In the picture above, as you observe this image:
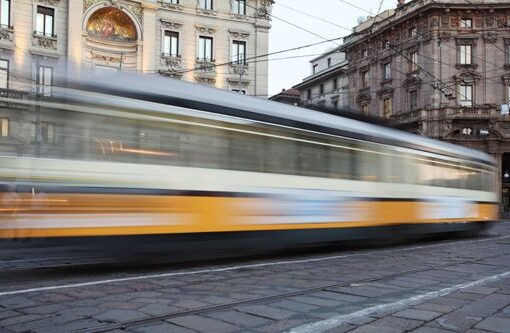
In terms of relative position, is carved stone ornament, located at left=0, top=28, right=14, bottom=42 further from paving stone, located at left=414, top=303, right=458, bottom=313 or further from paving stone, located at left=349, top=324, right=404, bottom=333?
paving stone, located at left=349, top=324, right=404, bottom=333

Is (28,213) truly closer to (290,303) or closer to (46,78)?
(46,78)

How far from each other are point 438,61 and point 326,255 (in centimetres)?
3492

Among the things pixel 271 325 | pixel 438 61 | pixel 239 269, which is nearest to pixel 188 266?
pixel 239 269

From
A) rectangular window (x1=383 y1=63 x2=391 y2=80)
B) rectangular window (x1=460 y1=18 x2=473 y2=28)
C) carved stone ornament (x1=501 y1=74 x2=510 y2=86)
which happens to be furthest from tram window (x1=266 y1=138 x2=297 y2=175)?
rectangular window (x1=383 y1=63 x2=391 y2=80)

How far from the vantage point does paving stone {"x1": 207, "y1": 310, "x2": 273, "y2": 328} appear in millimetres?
5381

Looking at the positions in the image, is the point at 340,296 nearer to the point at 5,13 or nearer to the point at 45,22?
the point at 5,13

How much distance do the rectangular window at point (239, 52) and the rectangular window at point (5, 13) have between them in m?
12.0

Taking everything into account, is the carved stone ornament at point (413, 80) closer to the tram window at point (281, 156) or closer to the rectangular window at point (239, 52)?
the rectangular window at point (239, 52)

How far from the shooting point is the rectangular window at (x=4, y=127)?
808cm

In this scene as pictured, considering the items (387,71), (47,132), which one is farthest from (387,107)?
(47,132)

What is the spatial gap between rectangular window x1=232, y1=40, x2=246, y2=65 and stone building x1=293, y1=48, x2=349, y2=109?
824 inches

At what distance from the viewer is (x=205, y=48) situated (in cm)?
3294

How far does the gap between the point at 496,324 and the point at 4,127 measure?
265 inches

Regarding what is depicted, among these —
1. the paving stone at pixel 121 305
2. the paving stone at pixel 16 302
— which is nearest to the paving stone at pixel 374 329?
the paving stone at pixel 121 305
